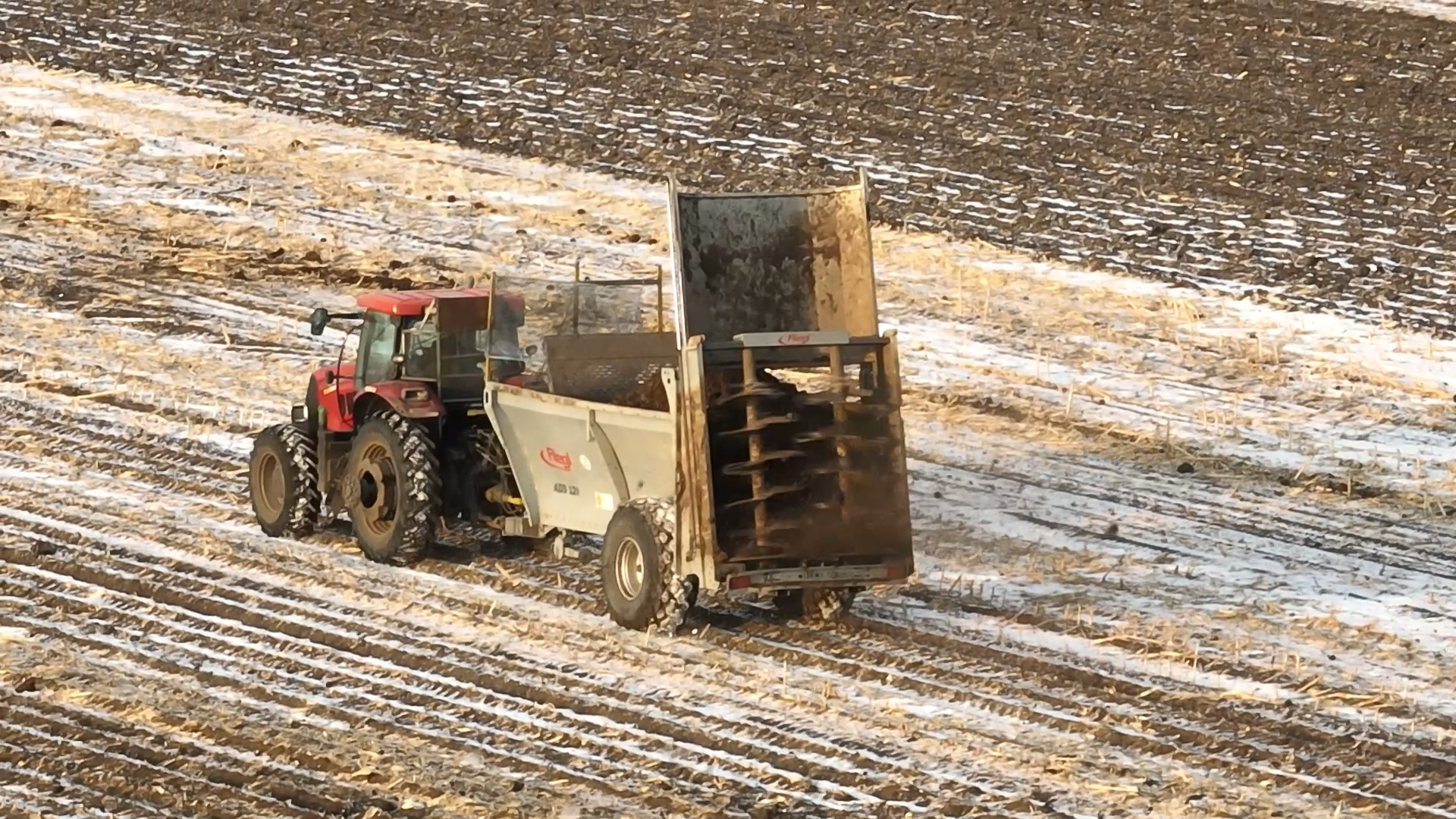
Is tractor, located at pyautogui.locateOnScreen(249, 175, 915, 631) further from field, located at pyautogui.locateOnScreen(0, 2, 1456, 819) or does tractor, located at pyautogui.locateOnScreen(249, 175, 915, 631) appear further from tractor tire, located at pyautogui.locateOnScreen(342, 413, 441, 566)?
field, located at pyautogui.locateOnScreen(0, 2, 1456, 819)

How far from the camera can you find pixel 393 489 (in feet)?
45.1

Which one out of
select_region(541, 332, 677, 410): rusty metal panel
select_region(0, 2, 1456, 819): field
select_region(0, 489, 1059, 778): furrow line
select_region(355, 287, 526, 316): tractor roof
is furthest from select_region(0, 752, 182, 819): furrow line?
select_region(355, 287, 526, 316): tractor roof

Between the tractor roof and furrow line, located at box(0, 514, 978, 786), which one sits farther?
the tractor roof

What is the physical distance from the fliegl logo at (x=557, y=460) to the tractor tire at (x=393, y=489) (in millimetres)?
794

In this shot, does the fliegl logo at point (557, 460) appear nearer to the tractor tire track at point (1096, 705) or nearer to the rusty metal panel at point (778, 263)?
the rusty metal panel at point (778, 263)

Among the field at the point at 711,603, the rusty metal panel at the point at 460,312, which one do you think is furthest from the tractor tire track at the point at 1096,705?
the rusty metal panel at the point at 460,312

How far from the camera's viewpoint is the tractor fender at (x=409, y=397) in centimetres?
1362

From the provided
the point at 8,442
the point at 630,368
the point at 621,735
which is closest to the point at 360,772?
the point at 621,735

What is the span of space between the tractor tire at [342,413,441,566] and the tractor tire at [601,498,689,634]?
1388 mm

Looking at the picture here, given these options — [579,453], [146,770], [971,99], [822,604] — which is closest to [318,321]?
[579,453]

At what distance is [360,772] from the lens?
33.3ft

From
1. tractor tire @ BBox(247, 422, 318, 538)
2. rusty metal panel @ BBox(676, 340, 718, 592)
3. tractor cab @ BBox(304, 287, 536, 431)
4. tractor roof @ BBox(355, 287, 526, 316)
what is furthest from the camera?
tractor tire @ BBox(247, 422, 318, 538)

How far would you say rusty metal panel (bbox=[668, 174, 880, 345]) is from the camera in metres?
13.1

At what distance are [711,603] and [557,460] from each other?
115 cm
